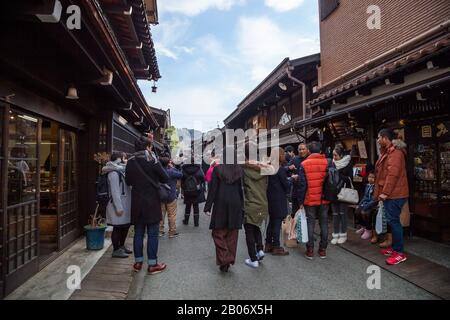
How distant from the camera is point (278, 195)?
5734 mm

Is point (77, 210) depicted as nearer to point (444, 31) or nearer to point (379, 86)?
point (379, 86)

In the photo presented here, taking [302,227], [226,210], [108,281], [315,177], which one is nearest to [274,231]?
[302,227]

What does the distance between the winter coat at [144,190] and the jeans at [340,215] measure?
371cm

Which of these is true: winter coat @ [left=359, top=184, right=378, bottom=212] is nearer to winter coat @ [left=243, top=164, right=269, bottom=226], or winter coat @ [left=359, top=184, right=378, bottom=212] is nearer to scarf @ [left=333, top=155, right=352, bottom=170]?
scarf @ [left=333, top=155, right=352, bottom=170]

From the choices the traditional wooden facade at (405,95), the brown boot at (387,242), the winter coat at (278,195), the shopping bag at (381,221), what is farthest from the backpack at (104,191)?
the traditional wooden facade at (405,95)

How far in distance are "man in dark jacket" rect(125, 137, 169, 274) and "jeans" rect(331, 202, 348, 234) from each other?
3691 mm

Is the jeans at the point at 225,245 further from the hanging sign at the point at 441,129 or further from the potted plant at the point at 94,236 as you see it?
the hanging sign at the point at 441,129

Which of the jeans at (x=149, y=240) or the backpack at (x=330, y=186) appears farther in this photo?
the backpack at (x=330, y=186)

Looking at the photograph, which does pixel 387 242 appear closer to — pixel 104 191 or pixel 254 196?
pixel 254 196

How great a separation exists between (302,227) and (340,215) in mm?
1345

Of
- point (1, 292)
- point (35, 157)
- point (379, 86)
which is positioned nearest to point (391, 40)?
point (379, 86)

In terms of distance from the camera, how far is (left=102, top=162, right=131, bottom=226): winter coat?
5.35 meters

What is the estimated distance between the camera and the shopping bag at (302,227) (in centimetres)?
572

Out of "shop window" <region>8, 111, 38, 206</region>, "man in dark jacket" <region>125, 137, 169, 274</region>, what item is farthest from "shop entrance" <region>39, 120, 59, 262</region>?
"man in dark jacket" <region>125, 137, 169, 274</region>
